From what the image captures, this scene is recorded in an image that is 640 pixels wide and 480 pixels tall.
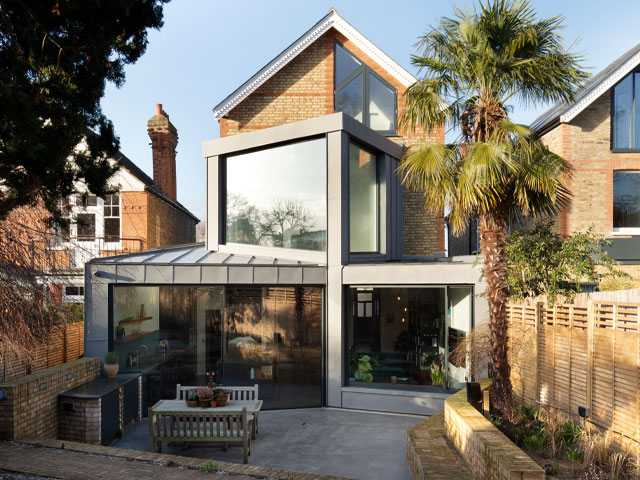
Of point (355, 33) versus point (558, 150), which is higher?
point (355, 33)

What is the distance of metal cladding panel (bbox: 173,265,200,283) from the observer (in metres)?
12.6

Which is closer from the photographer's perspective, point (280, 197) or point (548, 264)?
point (548, 264)

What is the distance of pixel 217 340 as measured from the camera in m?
12.7

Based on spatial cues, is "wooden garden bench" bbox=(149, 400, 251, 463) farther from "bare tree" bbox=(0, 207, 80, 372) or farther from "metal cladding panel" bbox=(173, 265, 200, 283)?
"metal cladding panel" bbox=(173, 265, 200, 283)

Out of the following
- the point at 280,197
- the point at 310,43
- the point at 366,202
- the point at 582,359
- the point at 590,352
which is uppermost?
the point at 310,43

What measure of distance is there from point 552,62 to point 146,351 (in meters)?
11.0

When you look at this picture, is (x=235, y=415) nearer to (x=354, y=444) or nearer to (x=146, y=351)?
(x=354, y=444)

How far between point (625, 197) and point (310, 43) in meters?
11.4

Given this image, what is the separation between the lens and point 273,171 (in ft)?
45.9

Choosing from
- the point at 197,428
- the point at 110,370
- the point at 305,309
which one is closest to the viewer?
the point at 197,428

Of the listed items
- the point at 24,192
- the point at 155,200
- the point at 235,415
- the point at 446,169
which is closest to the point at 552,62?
the point at 446,169

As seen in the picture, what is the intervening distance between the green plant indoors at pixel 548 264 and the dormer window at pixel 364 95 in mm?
7611

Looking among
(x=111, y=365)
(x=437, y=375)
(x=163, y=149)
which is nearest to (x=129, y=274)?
(x=111, y=365)

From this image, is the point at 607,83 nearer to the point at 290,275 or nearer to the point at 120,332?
the point at 290,275
